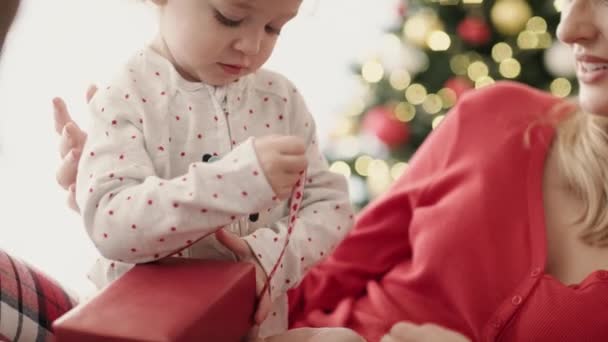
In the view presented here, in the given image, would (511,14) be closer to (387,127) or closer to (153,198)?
(387,127)

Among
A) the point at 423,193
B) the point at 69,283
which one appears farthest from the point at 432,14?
the point at 69,283

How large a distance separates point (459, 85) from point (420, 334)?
126 cm

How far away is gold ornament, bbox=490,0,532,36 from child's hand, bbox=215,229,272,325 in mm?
1518

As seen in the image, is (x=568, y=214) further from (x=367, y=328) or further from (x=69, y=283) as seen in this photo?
(x=69, y=283)

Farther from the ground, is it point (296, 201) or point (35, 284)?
point (296, 201)

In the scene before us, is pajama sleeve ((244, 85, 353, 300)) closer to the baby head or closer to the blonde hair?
the baby head

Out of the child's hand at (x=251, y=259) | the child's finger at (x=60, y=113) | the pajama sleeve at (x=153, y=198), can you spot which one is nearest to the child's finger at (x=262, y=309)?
the child's hand at (x=251, y=259)

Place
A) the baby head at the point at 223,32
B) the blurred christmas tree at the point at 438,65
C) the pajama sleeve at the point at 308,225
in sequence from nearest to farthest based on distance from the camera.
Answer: the baby head at the point at 223,32 → the pajama sleeve at the point at 308,225 → the blurred christmas tree at the point at 438,65

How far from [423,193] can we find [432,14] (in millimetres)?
1021

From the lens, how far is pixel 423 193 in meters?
1.52

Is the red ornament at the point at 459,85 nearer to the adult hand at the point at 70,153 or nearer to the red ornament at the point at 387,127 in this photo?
the red ornament at the point at 387,127

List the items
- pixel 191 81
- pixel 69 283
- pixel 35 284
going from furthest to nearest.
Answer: pixel 69 283, pixel 35 284, pixel 191 81

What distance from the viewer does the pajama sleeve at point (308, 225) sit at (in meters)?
1.10

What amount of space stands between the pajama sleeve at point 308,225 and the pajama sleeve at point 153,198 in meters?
0.15
